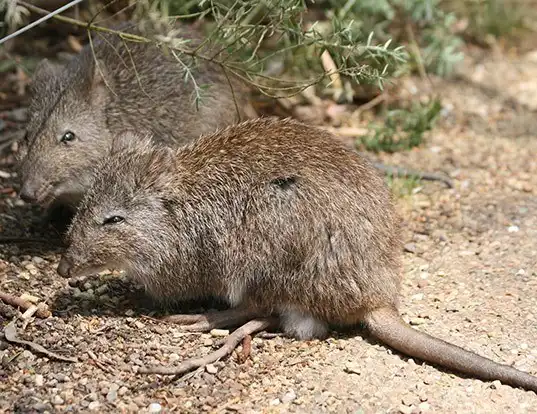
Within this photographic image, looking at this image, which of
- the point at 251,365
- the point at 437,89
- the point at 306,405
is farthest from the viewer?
the point at 437,89

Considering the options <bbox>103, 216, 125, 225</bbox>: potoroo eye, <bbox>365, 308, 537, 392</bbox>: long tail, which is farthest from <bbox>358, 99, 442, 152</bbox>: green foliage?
<bbox>103, 216, 125, 225</bbox>: potoroo eye

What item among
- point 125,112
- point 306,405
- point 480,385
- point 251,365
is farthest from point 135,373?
point 125,112

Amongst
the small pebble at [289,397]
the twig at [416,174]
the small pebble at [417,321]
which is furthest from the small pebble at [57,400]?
the twig at [416,174]

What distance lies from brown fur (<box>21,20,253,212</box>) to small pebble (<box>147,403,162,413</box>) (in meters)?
2.15

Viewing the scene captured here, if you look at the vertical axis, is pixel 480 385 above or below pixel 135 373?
below

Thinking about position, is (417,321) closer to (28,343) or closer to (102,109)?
(28,343)

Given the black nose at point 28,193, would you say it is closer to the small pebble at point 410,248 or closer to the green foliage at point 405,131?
the small pebble at point 410,248

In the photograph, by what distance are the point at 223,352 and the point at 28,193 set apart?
202 cm

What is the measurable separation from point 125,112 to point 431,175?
107 inches

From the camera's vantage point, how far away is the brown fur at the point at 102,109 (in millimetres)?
6129

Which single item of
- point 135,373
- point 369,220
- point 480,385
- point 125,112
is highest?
point 125,112

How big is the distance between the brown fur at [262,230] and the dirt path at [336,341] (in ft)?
0.78

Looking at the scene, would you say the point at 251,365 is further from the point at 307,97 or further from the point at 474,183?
the point at 307,97

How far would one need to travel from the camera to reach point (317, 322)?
5.12 m
